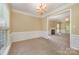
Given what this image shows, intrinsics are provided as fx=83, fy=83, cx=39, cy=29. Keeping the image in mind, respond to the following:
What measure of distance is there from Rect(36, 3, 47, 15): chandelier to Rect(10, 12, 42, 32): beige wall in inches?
6.3

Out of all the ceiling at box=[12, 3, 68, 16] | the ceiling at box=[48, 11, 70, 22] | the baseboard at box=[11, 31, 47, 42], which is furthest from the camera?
the ceiling at box=[48, 11, 70, 22]

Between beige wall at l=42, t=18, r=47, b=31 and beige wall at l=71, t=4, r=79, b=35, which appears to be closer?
beige wall at l=71, t=4, r=79, b=35

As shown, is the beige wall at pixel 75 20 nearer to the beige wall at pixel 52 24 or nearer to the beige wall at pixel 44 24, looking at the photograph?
the beige wall at pixel 52 24

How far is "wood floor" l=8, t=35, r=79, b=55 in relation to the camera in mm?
1668

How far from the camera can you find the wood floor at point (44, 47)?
1.67 m

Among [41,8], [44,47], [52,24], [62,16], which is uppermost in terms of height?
[41,8]

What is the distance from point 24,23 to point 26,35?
10.7 inches

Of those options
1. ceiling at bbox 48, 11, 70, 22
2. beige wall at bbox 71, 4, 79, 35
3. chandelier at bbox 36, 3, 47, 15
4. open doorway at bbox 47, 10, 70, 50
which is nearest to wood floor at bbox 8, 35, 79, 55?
open doorway at bbox 47, 10, 70, 50

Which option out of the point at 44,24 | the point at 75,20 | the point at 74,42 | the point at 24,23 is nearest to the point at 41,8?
the point at 44,24

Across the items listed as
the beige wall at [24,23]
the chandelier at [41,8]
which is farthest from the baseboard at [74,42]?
the chandelier at [41,8]

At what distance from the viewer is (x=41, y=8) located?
1.79 m

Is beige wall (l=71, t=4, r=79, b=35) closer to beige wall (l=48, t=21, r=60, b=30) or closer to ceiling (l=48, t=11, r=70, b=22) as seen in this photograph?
ceiling (l=48, t=11, r=70, b=22)

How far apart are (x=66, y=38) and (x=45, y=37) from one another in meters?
0.47

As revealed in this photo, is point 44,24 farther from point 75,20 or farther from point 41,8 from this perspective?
point 75,20
